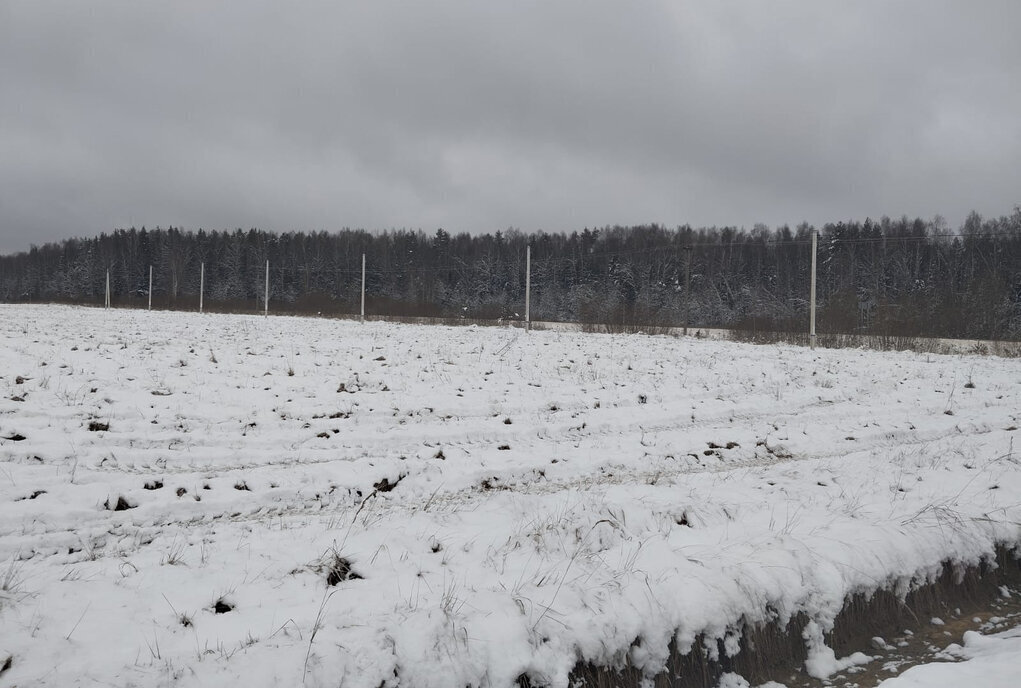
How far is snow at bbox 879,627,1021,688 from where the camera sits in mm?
2988

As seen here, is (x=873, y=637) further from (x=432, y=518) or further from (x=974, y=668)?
(x=432, y=518)

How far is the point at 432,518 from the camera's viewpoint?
4.50 metres

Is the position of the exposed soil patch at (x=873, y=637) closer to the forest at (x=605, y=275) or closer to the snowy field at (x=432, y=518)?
the snowy field at (x=432, y=518)

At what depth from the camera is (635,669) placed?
309cm

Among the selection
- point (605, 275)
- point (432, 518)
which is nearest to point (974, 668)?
point (432, 518)

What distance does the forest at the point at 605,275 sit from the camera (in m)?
29.8

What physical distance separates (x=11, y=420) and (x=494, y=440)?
17.6ft

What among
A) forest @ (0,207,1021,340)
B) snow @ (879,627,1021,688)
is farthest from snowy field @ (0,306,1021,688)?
forest @ (0,207,1021,340)

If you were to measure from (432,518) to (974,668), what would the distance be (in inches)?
142

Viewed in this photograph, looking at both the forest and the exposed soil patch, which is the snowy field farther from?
the forest

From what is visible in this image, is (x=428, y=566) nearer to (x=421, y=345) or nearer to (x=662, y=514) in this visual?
(x=662, y=514)

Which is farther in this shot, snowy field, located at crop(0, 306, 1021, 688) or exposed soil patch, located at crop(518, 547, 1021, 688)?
exposed soil patch, located at crop(518, 547, 1021, 688)

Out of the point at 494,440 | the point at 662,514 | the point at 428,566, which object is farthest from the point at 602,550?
the point at 494,440

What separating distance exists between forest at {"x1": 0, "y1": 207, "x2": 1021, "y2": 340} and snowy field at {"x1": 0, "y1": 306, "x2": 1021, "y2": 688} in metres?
21.1
